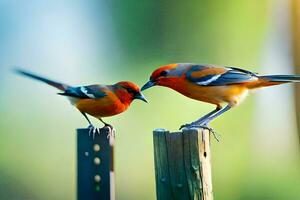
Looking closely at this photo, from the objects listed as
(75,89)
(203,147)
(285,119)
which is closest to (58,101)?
(285,119)

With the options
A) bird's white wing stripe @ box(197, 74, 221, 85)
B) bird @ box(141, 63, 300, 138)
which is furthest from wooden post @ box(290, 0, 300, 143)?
bird's white wing stripe @ box(197, 74, 221, 85)

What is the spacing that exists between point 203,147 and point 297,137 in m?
4.77

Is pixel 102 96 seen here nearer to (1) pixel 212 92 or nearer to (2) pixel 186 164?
(1) pixel 212 92

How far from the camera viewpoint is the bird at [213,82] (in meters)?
3.78

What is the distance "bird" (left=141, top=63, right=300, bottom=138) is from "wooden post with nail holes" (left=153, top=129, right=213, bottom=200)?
0.78m

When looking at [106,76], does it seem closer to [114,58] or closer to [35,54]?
[114,58]

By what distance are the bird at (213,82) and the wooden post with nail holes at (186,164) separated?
0.78 meters

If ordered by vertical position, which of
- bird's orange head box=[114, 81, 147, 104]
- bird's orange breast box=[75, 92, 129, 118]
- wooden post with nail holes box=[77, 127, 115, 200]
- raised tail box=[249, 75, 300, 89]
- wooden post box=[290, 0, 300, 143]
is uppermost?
wooden post box=[290, 0, 300, 143]

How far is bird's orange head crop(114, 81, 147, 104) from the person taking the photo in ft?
12.3

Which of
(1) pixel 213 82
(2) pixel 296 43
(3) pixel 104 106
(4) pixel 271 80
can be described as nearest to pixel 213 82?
(1) pixel 213 82

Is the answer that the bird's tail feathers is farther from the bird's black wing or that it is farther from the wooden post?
the wooden post

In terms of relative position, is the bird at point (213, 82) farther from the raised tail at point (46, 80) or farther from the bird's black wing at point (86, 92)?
the raised tail at point (46, 80)

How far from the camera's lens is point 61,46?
7477mm

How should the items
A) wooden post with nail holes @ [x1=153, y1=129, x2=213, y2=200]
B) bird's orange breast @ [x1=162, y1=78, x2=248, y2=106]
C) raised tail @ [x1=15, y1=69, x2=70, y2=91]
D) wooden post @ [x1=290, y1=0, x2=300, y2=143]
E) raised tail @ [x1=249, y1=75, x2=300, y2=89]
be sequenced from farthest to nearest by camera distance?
wooden post @ [x1=290, y1=0, x2=300, y2=143], raised tail @ [x1=15, y1=69, x2=70, y2=91], raised tail @ [x1=249, y1=75, x2=300, y2=89], bird's orange breast @ [x1=162, y1=78, x2=248, y2=106], wooden post with nail holes @ [x1=153, y1=129, x2=213, y2=200]
